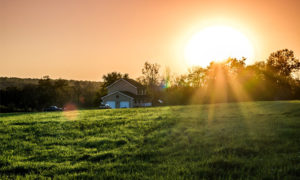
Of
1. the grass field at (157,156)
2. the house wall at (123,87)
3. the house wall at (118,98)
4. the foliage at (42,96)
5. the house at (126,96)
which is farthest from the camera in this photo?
the house wall at (123,87)

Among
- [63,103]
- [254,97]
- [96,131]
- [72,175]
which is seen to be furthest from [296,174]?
[63,103]

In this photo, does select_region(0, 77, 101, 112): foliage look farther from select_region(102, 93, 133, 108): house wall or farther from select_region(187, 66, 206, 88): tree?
select_region(187, 66, 206, 88): tree

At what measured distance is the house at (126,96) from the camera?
180 feet

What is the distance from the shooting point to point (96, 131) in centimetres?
1204

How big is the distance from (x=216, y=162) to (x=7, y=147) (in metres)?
8.03

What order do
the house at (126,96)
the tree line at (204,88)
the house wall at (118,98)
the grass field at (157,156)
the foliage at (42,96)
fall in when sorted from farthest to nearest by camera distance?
the house at (126,96) → the house wall at (118,98) → the foliage at (42,96) → the tree line at (204,88) → the grass field at (157,156)

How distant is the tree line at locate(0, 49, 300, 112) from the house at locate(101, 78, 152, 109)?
4.24 m

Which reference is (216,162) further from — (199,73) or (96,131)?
(199,73)

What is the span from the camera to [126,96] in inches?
2156

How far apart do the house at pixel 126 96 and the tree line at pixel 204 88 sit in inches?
167

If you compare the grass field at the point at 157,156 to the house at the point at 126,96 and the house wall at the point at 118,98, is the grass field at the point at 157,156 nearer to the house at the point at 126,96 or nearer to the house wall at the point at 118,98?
the house wall at the point at 118,98

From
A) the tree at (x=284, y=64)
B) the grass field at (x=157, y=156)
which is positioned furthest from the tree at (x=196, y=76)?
the grass field at (x=157, y=156)

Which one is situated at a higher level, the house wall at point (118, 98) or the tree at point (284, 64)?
the tree at point (284, 64)

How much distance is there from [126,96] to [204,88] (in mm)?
19755
